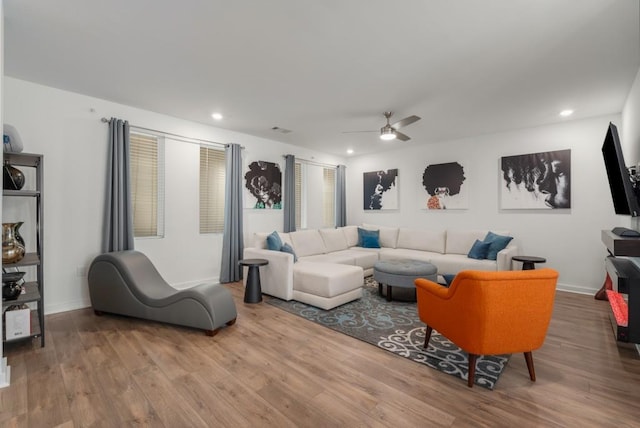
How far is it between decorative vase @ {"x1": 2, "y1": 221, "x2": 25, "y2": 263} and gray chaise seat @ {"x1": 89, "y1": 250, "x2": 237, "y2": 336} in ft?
2.59

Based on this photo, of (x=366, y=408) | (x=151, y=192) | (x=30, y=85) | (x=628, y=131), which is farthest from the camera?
(x=151, y=192)

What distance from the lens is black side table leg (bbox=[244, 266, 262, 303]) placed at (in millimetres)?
3986

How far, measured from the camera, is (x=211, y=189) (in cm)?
497

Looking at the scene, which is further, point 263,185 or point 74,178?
point 263,185

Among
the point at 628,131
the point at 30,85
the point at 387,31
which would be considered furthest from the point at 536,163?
the point at 30,85

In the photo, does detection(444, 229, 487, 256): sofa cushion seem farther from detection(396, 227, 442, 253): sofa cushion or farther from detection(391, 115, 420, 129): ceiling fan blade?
detection(391, 115, 420, 129): ceiling fan blade

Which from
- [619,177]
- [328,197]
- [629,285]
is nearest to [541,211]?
[619,177]

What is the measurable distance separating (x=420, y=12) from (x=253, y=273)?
3418 millimetres

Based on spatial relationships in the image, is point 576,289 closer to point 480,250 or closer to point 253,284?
point 480,250

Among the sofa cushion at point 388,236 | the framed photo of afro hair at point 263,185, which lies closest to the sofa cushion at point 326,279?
the framed photo of afro hair at point 263,185

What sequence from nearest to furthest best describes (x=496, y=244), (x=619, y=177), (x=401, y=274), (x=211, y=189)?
1. (x=619, y=177)
2. (x=401, y=274)
3. (x=496, y=244)
4. (x=211, y=189)

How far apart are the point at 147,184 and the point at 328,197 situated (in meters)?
4.01

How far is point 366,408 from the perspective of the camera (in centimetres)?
186

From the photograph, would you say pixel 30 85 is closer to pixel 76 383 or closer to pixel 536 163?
pixel 76 383
